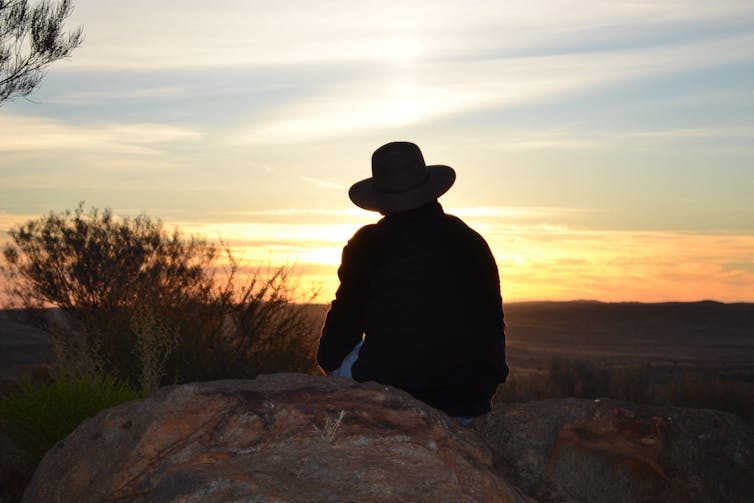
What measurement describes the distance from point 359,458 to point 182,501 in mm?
702

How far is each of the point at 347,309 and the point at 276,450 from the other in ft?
4.76

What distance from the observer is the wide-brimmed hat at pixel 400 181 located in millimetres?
5363

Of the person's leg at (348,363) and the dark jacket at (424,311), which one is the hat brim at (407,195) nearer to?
the dark jacket at (424,311)

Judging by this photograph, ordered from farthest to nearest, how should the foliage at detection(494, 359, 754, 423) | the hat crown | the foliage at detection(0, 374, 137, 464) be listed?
1. the foliage at detection(494, 359, 754, 423)
2. the foliage at detection(0, 374, 137, 464)
3. the hat crown

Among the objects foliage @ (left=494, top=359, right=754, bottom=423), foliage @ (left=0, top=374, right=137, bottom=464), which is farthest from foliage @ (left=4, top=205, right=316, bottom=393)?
foliage @ (left=494, top=359, right=754, bottom=423)

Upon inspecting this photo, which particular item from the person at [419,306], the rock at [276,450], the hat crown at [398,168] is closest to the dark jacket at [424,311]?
the person at [419,306]

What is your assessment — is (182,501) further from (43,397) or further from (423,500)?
(43,397)

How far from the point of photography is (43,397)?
24.2 feet

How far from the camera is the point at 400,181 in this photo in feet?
17.7

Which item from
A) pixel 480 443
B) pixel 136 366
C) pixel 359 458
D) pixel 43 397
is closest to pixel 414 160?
pixel 480 443

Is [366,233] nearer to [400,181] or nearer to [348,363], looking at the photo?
[400,181]

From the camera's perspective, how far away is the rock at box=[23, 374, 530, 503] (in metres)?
3.56

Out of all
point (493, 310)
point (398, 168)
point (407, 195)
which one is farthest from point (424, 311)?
point (398, 168)

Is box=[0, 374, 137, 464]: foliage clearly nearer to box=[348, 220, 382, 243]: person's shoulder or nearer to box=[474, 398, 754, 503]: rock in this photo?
box=[348, 220, 382, 243]: person's shoulder
